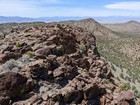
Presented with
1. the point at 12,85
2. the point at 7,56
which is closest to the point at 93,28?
the point at 7,56

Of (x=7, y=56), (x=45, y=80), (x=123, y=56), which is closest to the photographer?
(x=45, y=80)

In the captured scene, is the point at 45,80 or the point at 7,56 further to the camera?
the point at 7,56

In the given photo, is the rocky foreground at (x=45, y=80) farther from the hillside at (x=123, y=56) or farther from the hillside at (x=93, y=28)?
the hillside at (x=93, y=28)

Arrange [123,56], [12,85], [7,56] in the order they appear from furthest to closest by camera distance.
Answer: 1. [123,56]
2. [7,56]
3. [12,85]

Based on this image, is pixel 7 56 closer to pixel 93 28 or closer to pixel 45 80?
pixel 45 80

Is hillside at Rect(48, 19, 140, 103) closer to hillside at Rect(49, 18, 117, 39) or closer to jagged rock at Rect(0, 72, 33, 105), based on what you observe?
hillside at Rect(49, 18, 117, 39)

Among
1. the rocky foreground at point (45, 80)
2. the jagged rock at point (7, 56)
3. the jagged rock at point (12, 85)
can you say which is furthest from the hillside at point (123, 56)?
the jagged rock at point (12, 85)

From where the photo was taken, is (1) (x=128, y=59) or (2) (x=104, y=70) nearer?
(2) (x=104, y=70)

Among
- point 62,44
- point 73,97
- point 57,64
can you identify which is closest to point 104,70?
point 62,44

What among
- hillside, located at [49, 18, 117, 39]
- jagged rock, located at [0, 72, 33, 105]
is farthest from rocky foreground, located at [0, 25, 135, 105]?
hillside, located at [49, 18, 117, 39]

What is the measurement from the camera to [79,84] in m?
25.8

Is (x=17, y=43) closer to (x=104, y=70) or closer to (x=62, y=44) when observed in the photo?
(x=62, y=44)

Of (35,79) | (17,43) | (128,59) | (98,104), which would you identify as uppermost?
(17,43)

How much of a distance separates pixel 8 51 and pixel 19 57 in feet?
3.79
